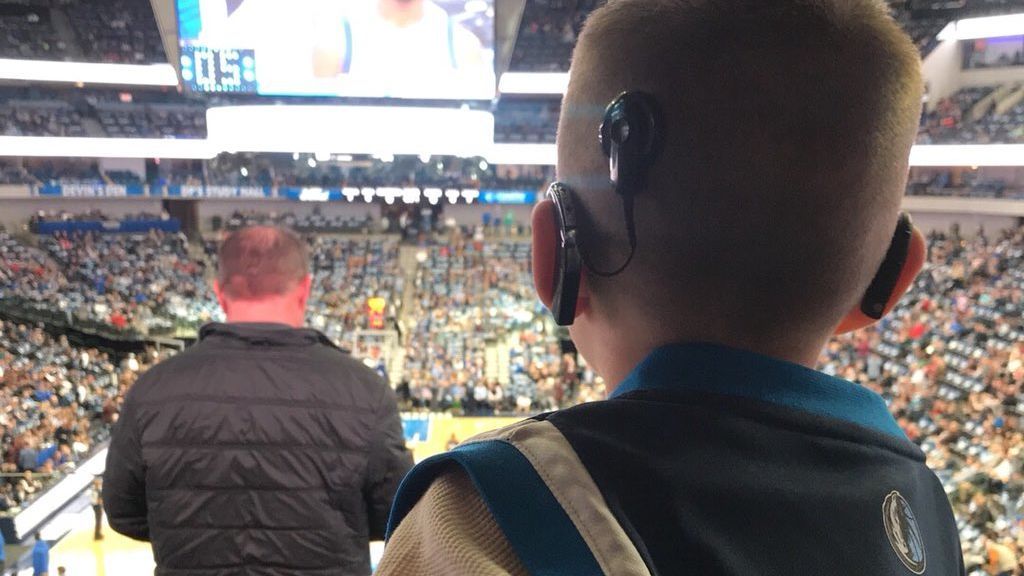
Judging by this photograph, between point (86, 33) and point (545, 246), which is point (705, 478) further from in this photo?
point (86, 33)

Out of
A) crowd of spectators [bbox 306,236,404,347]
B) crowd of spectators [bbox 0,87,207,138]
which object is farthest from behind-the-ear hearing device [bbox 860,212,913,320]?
crowd of spectators [bbox 0,87,207,138]

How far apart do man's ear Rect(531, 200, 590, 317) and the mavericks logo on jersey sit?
28 cm

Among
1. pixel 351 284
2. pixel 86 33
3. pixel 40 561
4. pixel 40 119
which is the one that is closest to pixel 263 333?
pixel 40 561

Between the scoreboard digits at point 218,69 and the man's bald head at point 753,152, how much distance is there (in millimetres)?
9327

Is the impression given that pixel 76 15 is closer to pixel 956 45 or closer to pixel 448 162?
pixel 448 162

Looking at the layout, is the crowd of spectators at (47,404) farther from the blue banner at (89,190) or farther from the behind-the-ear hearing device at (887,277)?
the behind-the-ear hearing device at (887,277)

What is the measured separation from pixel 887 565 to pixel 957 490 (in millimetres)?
6284

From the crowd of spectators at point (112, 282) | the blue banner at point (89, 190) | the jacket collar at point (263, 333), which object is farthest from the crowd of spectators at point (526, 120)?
the jacket collar at point (263, 333)

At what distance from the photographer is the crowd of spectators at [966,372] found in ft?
18.0

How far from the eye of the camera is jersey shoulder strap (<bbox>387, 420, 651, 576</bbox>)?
394 mm

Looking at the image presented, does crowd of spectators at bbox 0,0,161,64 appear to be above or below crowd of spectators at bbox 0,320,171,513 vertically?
above

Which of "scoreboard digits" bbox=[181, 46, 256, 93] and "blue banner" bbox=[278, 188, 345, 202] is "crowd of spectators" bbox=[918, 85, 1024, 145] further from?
"blue banner" bbox=[278, 188, 345, 202]

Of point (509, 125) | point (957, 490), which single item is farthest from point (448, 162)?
point (957, 490)

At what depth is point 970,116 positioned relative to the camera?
49.1 ft
